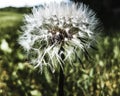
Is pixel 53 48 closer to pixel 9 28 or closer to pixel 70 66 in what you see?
pixel 70 66

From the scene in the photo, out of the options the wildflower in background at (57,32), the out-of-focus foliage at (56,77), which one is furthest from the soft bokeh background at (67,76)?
the wildflower in background at (57,32)

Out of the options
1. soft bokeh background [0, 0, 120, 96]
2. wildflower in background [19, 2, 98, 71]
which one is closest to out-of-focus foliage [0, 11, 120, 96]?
soft bokeh background [0, 0, 120, 96]

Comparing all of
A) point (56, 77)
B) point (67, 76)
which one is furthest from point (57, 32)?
point (56, 77)

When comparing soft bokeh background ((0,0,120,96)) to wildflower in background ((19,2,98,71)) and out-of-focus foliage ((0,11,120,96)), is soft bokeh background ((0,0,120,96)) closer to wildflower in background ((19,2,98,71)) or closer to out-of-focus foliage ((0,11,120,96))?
out-of-focus foliage ((0,11,120,96))

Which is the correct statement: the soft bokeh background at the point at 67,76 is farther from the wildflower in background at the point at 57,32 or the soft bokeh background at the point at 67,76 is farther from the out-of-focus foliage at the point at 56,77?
the wildflower in background at the point at 57,32

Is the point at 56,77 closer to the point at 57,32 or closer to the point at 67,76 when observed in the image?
the point at 67,76

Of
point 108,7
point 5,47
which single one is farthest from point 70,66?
point 108,7
